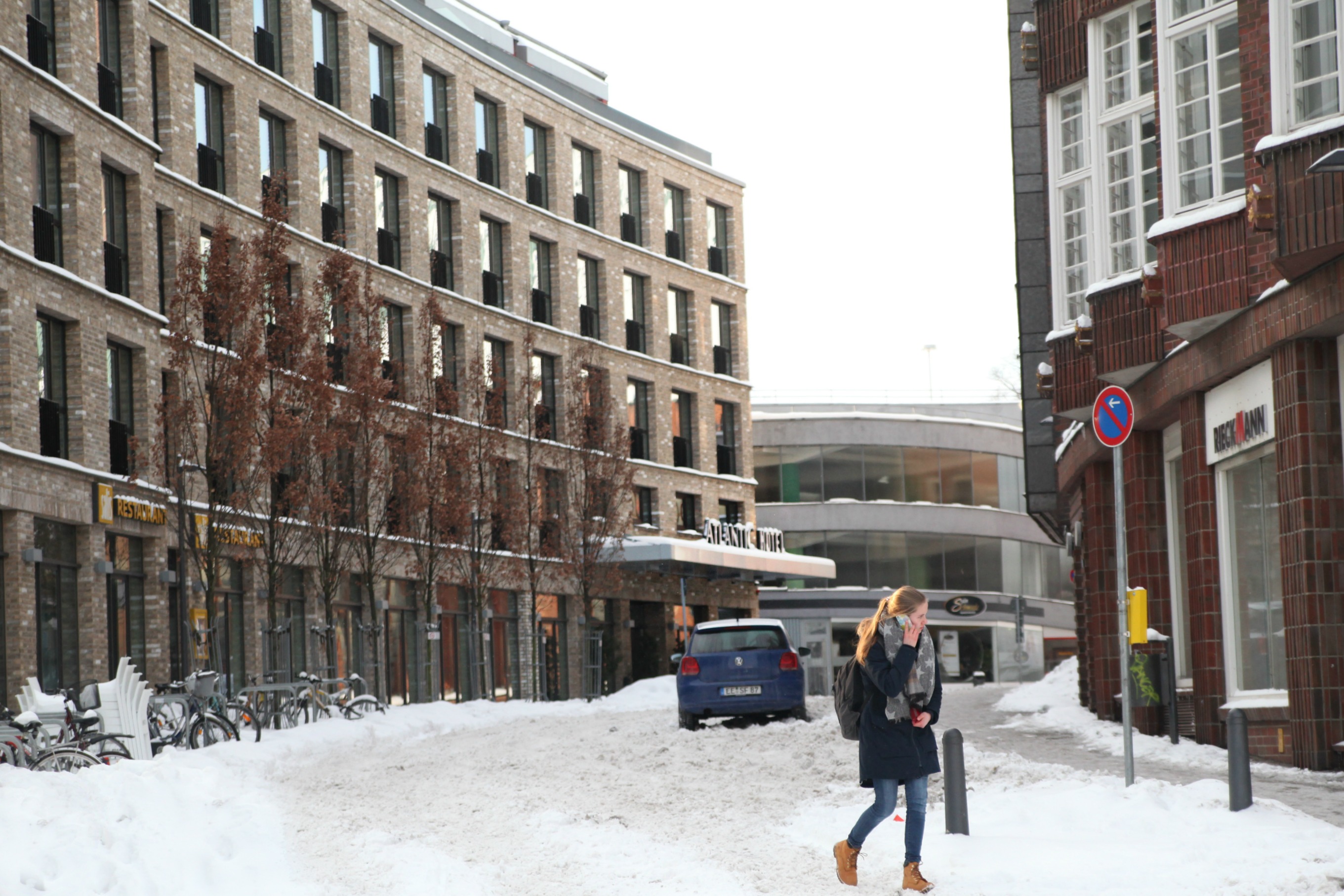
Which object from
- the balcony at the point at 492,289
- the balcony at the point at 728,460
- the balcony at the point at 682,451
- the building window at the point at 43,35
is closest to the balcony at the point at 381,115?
the balcony at the point at 492,289

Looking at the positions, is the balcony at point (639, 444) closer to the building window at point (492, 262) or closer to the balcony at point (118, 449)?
the building window at point (492, 262)

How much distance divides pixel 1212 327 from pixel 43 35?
18589 millimetres

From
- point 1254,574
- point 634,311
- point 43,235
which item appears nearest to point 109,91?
point 43,235

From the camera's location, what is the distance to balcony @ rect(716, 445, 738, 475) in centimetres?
5828

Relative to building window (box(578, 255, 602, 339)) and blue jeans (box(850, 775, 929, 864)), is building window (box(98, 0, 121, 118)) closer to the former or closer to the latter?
building window (box(578, 255, 602, 339))

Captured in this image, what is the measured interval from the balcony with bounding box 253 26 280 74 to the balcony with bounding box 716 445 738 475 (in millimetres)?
22377

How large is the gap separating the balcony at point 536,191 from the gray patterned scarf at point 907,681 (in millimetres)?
40797

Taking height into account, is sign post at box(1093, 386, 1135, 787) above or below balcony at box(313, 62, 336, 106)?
below

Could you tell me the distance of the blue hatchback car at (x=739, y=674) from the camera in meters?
25.2

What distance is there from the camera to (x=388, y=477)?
3553 centimetres

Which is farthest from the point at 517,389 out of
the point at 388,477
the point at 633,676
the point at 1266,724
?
the point at 1266,724

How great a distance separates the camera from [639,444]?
53875 mm

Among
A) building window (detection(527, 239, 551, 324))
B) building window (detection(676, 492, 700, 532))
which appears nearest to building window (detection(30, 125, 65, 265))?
building window (detection(527, 239, 551, 324))

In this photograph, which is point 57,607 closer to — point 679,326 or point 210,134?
point 210,134
